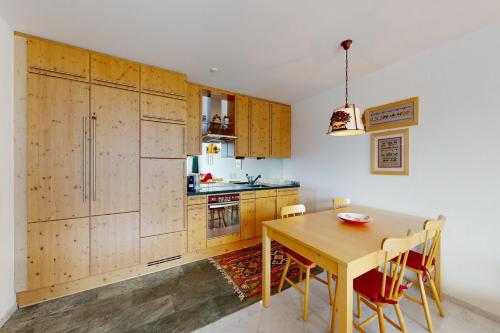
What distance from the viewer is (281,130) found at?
3943mm

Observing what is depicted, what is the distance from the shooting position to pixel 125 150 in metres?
2.29

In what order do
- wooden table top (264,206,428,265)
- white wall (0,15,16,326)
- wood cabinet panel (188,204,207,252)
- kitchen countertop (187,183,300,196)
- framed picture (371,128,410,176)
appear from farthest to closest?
1. kitchen countertop (187,183,300,196)
2. wood cabinet panel (188,204,207,252)
3. framed picture (371,128,410,176)
4. white wall (0,15,16,326)
5. wooden table top (264,206,428,265)

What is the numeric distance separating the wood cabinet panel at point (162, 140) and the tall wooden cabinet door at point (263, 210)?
58.7 inches

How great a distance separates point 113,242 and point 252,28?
2.68 m

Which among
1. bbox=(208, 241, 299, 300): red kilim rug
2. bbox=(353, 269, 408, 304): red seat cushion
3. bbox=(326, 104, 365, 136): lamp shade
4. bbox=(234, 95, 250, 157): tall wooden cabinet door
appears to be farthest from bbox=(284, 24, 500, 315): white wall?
bbox=(234, 95, 250, 157): tall wooden cabinet door

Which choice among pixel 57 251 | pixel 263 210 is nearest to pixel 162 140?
pixel 57 251

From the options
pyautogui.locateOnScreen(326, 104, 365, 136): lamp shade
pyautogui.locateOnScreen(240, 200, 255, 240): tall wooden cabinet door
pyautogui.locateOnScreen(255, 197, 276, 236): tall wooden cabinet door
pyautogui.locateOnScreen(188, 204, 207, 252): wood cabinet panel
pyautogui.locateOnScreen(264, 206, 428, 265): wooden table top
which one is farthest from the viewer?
pyautogui.locateOnScreen(255, 197, 276, 236): tall wooden cabinet door

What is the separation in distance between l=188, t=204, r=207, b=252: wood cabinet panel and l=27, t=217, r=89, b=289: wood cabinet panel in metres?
1.10

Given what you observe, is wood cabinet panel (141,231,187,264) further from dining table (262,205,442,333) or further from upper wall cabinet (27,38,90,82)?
upper wall cabinet (27,38,90,82)

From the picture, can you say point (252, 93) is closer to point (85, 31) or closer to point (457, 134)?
point (85, 31)

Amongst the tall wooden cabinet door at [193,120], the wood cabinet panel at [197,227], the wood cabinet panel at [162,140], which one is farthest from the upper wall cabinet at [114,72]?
the wood cabinet panel at [197,227]

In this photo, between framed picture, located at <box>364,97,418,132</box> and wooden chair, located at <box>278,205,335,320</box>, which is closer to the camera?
wooden chair, located at <box>278,205,335,320</box>

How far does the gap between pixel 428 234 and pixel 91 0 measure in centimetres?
314

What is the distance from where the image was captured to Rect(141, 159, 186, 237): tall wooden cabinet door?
2398 mm
